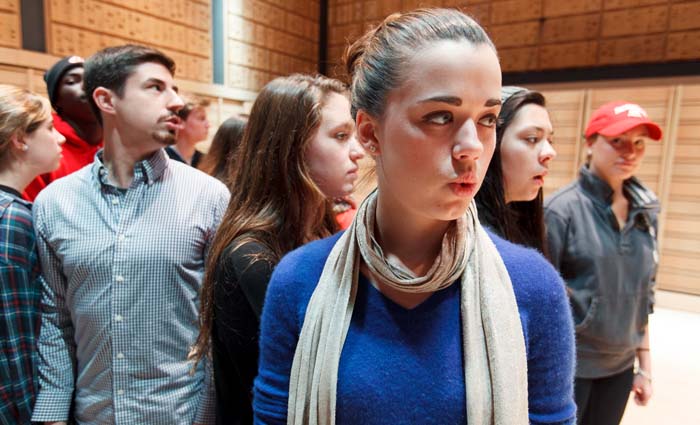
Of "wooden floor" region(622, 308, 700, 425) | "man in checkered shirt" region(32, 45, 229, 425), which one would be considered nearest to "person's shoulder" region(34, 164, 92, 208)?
"man in checkered shirt" region(32, 45, 229, 425)

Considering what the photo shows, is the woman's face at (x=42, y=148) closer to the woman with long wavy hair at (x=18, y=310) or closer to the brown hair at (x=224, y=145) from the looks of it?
the woman with long wavy hair at (x=18, y=310)

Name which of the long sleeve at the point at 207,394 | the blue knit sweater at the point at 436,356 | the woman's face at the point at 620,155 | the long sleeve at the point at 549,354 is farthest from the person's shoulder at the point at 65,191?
the woman's face at the point at 620,155

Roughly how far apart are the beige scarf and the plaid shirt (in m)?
1.13

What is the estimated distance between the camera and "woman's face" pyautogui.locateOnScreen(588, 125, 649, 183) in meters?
2.08

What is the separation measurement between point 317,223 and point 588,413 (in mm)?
1522

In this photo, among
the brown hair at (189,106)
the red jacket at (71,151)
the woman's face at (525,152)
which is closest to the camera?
the woman's face at (525,152)

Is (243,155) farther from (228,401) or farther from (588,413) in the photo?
(588,413)

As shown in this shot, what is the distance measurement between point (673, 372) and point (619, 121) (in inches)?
116

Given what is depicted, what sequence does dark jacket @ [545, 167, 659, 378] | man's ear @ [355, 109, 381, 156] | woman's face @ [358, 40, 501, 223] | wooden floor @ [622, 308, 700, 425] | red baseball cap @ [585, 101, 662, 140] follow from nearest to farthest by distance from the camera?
woman's face @ [358, 40, 501, 223] → man's ear @ [355, 109, 381, 156] → dark jacket @ [545, 167, 659, 378] → red baseball cap @ [585, 101, 662, 140] → wooden floor @ [622, 308, 700, 425]

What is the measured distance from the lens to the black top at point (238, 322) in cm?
128

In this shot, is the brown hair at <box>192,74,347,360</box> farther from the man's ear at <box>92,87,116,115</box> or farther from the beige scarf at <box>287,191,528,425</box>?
the man's ear at <box>92,87,116,115</box>

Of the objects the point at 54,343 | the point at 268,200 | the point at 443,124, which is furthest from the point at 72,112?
the point at 443,124

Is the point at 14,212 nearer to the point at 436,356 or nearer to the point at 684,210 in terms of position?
the point at 436,356

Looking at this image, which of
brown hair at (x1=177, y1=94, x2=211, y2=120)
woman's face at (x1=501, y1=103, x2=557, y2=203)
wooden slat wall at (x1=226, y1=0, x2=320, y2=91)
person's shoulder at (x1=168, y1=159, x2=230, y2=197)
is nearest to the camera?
woman's face at (x1=501, y1=103, x2=557, y2=203)
